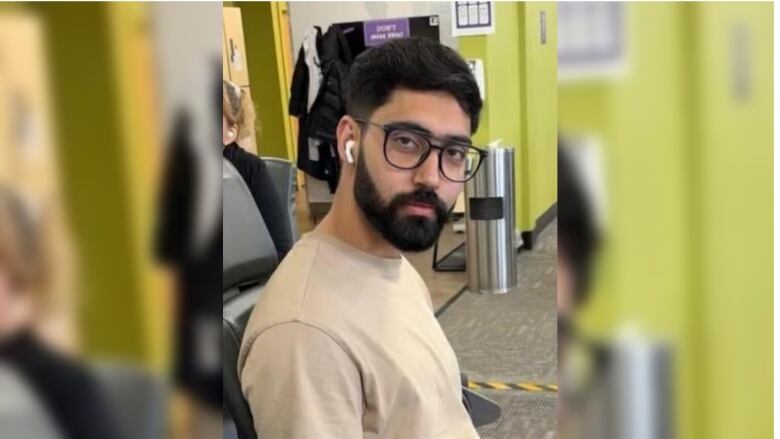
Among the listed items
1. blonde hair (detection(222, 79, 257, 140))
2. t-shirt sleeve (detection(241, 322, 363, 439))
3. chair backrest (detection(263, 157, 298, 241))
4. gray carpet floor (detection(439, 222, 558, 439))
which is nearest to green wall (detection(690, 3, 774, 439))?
t-shirt sleeve (detection(241, 322, 363, 439))

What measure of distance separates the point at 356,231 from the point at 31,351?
3.11 feet

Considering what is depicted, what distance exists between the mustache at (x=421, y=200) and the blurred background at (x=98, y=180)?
87cm

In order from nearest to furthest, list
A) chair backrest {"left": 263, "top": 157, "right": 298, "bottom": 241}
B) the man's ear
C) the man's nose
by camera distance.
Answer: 1. the man's nose
2. the man's ear
3. chair backrest {"left": 263, "top": 157, "right": 298, "bottom": 241}

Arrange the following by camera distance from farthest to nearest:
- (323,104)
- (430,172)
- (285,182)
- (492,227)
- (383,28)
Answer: (383,28) → (323,104) → (492,227) → (285,182) → (430,172)

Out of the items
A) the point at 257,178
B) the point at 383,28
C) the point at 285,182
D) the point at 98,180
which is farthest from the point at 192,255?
the point at 383,28

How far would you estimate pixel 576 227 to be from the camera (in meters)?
0.33

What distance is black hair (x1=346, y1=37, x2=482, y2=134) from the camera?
120cm

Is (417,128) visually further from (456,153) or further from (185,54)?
(185,54)

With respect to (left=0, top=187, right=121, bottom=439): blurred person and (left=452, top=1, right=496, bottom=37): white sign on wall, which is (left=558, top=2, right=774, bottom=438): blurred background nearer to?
(left=0, top=187, right=121, bottom=439): blurred person

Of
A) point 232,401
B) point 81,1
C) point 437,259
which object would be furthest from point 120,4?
point 437,259

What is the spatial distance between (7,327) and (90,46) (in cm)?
10

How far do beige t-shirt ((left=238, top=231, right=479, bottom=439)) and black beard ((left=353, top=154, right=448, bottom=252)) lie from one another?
0.17ft

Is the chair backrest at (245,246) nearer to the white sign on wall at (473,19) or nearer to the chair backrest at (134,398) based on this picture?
the chair backrest at (134,398)

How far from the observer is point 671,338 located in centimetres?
33
